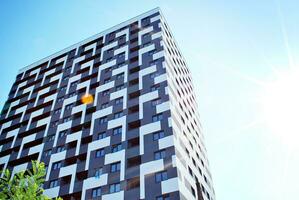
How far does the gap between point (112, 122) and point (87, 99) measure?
8425 mm

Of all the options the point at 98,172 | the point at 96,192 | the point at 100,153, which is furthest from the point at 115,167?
the point at 100,153

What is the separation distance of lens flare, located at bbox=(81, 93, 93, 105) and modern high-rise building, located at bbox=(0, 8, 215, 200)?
0.21 m

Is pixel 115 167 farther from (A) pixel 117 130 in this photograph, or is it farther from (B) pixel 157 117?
(B) pixel 157 117

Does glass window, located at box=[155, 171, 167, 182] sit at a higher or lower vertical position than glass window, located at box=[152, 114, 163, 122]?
lower

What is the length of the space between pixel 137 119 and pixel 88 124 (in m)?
8.23

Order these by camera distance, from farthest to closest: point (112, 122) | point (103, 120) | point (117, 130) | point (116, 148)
Answer: point (103, 120)
point (112, 122)
point (117, 130)
point (116, 148)

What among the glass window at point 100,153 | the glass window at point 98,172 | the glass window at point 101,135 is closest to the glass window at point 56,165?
the glass window at point 100,153

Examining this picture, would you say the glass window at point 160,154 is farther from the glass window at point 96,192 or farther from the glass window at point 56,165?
the glass window at point 56,165

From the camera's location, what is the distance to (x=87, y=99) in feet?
137

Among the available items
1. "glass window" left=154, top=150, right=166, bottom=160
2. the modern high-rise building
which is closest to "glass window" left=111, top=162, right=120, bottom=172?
the modern high-rise building

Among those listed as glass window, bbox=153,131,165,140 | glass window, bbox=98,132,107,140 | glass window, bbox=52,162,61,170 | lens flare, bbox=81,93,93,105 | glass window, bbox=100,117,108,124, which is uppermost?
lens flare, bbox=81,93,93,105

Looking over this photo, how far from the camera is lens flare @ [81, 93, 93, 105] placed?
135 ft

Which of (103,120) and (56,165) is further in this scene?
(103,120)

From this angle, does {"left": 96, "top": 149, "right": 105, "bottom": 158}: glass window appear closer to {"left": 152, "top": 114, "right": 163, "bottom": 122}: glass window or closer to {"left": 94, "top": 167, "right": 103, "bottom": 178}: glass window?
{"left": 94, "top": 167, "right": 103, "bottom": 178}: glass window
